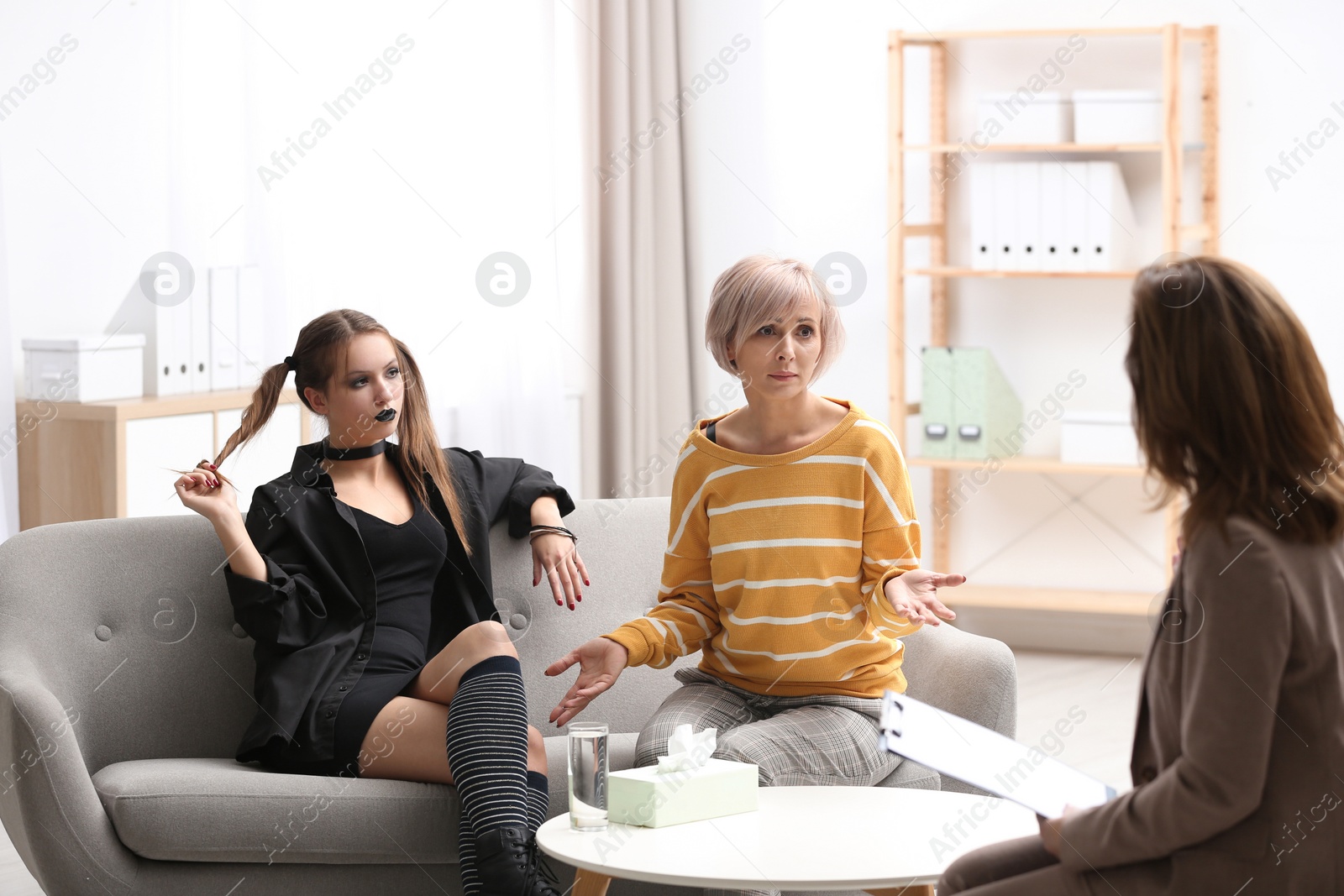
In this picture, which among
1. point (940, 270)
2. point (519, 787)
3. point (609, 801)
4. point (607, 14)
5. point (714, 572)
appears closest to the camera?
point (609, 801)

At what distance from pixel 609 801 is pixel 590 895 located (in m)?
0.11

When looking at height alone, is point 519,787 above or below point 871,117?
below

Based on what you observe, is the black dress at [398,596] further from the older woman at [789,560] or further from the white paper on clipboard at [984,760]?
the white paper on clipboard at [984,760]

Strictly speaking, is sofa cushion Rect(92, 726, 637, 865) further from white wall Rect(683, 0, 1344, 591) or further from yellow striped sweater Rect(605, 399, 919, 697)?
white wall Rect(683, 0, 1344, 591)

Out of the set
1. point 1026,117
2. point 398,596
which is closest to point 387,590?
point 398,596

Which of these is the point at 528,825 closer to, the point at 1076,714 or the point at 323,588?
the point at 323,588

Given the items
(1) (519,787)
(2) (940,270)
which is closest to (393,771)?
(1) (519,787)

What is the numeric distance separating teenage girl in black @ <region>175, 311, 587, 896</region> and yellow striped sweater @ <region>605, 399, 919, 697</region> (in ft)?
0.81

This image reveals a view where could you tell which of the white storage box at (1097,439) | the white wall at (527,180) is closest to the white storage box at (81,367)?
the white wall at (527,180)

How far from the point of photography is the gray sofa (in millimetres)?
1867

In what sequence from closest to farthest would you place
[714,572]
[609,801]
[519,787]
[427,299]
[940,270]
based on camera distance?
[609,801] < [519,787] < [714,572] < [427,299] < [940,270]

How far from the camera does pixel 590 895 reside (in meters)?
1.63

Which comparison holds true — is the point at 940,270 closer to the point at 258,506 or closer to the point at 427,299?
the point at 427,299

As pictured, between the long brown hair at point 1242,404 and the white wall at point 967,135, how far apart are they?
3044mm
